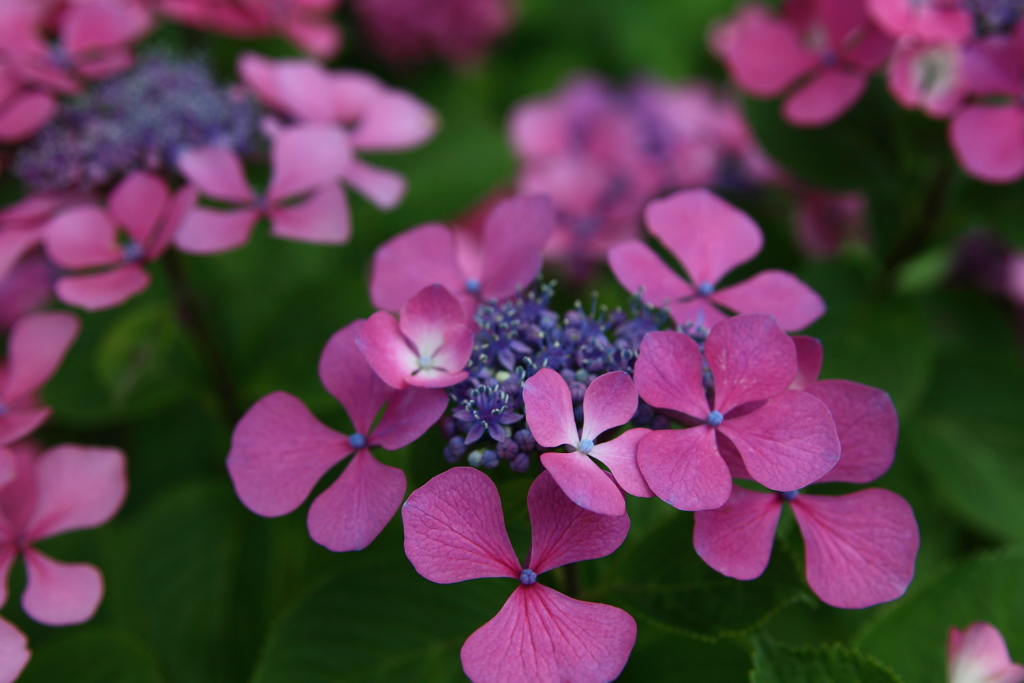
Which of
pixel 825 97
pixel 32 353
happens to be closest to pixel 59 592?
pixel 32 353

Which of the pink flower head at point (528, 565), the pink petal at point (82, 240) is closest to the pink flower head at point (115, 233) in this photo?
the pink petal at point (82, 240)

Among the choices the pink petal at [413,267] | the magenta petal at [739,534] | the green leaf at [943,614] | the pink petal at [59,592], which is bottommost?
the pink petal at [59,592]

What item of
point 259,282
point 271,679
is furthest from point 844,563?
point 259,282

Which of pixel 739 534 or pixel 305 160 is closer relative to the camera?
pixel 739 534

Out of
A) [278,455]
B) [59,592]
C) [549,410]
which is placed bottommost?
[59,592]

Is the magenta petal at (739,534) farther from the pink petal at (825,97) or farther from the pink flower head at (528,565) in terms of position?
the pink petal at (825,97)

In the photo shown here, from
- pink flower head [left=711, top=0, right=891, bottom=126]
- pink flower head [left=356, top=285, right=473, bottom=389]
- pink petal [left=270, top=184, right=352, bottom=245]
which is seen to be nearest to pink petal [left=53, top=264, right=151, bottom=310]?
pink petal [left=270, top=184, right=352, bottom=245]

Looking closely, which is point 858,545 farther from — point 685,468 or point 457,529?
point 457,529

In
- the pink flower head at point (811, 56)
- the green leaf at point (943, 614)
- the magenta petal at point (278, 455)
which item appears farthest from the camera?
the pink flower head at point (811, 56)
